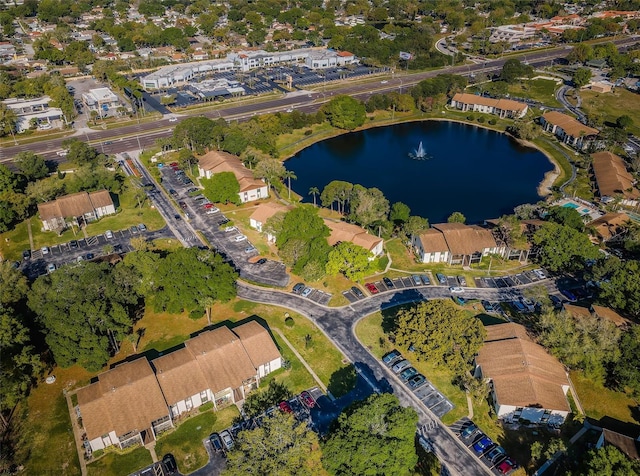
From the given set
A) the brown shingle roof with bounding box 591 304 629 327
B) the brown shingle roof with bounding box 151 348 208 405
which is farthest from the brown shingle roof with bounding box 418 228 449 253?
the brown shingle roof with bounding box 151 348 208 405

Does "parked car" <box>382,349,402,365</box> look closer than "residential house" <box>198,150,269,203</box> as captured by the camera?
Yes

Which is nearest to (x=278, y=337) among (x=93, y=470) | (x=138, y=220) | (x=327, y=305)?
(x=327, y=305)

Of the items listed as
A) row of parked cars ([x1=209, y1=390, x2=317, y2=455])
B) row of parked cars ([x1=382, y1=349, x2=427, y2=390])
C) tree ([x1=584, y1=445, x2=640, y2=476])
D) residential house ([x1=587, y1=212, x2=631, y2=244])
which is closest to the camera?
tree ([x1=584, y1=445, x2=640, y2=476])

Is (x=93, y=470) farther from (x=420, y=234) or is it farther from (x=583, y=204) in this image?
(x=583, y=204)

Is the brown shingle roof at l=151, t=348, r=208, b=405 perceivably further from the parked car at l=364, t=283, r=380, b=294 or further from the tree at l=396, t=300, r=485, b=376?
the parked car at l=364, t=283, r=380, b=294

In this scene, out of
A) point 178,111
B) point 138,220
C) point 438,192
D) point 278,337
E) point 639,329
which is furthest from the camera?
point 178,111

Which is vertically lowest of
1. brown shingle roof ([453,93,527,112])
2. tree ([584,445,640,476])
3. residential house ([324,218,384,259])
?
brown shingle roof ([453,93,527,112])
